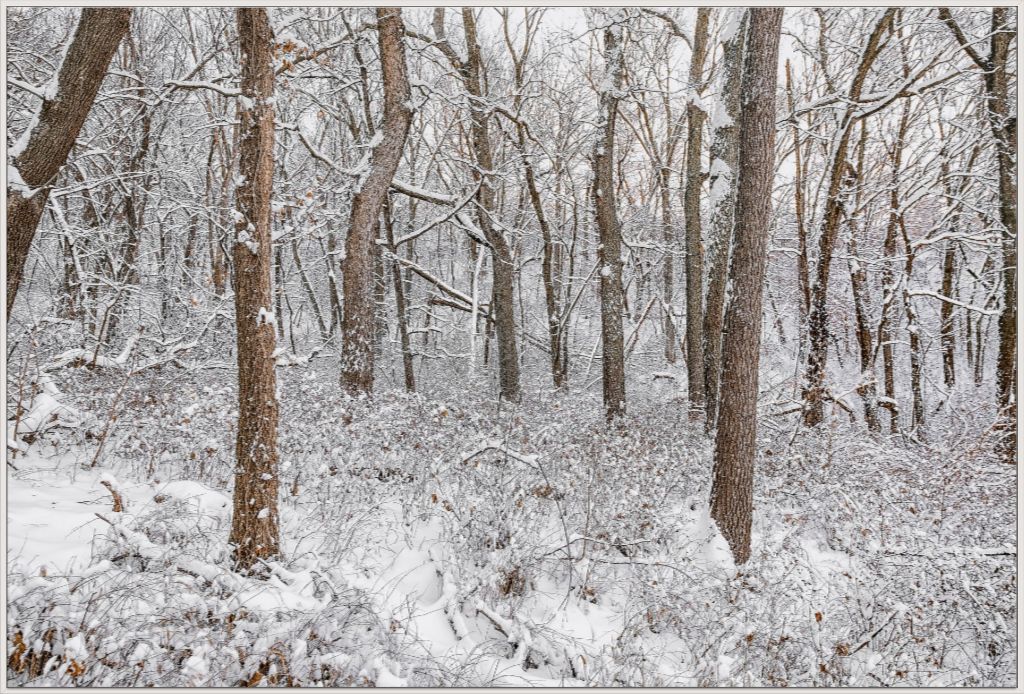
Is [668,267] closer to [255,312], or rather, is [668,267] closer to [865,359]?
[865,359]

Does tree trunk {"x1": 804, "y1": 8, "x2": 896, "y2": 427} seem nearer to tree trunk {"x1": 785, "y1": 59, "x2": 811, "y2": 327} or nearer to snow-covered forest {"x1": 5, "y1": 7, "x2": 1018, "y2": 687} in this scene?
snow-covered forest {"x1": 5, "y1": 7, "x2": 1018, "y2": 687}

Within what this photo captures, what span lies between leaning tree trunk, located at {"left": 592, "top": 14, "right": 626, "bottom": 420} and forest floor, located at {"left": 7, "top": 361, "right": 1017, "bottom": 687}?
3.09 m

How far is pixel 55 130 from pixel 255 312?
2675mm

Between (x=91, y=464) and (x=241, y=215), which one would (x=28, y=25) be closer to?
(x=91, y=464)

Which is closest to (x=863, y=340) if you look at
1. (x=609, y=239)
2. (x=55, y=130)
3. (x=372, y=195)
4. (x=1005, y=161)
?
(x=1005, y=161)

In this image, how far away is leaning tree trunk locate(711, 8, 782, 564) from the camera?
209 inches

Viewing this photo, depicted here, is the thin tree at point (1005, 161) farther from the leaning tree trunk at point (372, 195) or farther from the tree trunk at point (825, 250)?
the leaning tree trunk at point (372, 195)

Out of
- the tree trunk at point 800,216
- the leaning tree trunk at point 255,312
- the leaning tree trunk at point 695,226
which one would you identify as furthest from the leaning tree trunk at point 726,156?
the leaning tree trunk at point 255,312

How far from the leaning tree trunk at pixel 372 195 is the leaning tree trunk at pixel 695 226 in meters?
5.56

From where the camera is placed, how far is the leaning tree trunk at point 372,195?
920 cm

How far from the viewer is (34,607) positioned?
3.03 m

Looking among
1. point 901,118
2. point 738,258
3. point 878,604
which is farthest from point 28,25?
point 901,118

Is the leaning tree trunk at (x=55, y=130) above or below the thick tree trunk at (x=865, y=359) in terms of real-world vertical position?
above

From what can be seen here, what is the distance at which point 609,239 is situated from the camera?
11.1m
